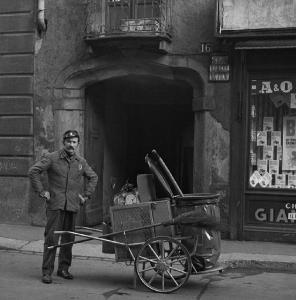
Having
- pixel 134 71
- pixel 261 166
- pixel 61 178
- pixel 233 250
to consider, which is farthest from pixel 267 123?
pixel 61 178

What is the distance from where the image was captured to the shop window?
10398 mm

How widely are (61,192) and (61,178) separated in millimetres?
178

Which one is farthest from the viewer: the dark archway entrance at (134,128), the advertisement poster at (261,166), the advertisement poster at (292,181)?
the dark archway entrance at (134,128)

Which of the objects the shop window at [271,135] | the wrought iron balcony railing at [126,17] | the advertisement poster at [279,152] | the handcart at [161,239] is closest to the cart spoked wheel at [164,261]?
the handcart at [161,239]

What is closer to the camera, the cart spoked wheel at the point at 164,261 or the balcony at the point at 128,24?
the cart spoked wheel at the point at 164,261

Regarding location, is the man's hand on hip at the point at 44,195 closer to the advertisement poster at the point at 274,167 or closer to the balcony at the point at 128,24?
the balcony at the point at 128,24

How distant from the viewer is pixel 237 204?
34.2 feet

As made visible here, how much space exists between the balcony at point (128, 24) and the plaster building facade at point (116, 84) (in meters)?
0.02

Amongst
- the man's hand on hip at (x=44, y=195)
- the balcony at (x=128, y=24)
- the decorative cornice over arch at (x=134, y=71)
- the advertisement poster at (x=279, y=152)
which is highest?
the balcony at (x=128, y=24)

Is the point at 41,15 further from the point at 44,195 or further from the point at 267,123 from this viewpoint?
the point at 44,195

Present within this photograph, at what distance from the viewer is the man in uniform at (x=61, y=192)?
7.10 m

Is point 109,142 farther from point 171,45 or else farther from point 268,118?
point 268,118

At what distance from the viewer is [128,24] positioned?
428 inches

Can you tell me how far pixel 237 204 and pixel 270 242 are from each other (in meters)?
0.89
